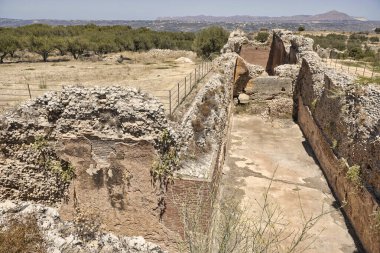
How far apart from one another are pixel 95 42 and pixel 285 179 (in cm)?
4828

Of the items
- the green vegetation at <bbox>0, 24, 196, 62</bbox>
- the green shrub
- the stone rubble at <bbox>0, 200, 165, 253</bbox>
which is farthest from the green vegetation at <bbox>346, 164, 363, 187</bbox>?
the green vegetation at <bbox>0, 24, 196, 62</bbox>

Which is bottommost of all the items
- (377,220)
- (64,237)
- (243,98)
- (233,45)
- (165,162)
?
(64,237)

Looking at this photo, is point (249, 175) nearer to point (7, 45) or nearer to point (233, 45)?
point (233, 45)

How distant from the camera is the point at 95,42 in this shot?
5441cm

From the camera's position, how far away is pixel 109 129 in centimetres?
822

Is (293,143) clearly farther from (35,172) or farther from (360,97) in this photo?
(35,172)

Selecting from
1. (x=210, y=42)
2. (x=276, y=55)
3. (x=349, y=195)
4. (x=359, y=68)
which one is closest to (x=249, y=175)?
(x=349, y=195)

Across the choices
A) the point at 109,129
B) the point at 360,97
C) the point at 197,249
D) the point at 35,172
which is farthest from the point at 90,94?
the point at 360,97

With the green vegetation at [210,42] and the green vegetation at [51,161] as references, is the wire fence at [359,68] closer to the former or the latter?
the green vegetation at [210,42]

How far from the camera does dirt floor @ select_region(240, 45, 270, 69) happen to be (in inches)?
1171

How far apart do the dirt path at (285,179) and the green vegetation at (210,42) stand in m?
30.8

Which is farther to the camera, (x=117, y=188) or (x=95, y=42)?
(x=95, y=42)

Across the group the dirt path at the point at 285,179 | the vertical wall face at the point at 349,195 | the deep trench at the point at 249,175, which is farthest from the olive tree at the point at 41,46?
the vertical wall face at the point at 349,195

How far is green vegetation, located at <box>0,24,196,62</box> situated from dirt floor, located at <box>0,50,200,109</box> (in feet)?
9.53
